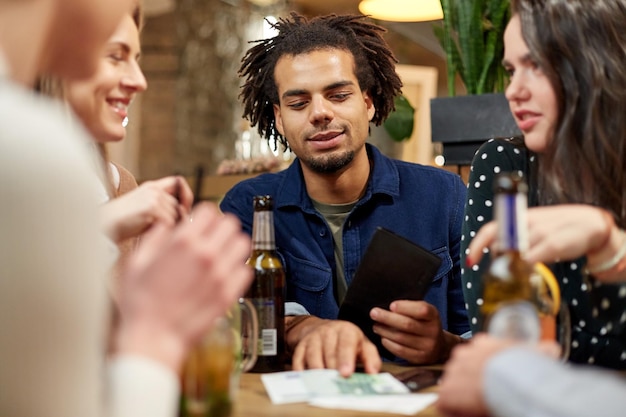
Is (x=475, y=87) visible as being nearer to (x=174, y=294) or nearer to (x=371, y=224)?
(x=371, y=224)

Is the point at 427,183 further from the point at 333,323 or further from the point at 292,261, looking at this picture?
the point at 333,323

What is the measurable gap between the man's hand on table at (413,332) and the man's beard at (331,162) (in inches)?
30.0

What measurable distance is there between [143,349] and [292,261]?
4.46ft

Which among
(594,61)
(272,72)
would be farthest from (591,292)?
(272,72)

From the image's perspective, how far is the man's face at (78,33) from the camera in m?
0.71

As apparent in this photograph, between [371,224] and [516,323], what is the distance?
121 cm

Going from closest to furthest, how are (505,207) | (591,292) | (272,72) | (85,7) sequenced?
(85,7)
(505,207)
(591,292)
(272,72)

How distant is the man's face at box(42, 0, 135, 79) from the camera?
27.8 inches

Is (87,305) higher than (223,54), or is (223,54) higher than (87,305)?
(223,54)

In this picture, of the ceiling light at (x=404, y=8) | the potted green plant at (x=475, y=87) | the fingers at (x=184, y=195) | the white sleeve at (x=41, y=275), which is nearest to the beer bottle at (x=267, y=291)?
the fingers at (x=184, y=195)

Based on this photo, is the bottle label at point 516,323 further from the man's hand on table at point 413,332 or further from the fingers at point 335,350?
the man's hand on table at point 413,332

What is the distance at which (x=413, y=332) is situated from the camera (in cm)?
142

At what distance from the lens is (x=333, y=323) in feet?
4.52

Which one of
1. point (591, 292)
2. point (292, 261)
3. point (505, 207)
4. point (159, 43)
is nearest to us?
point (505, 207)
